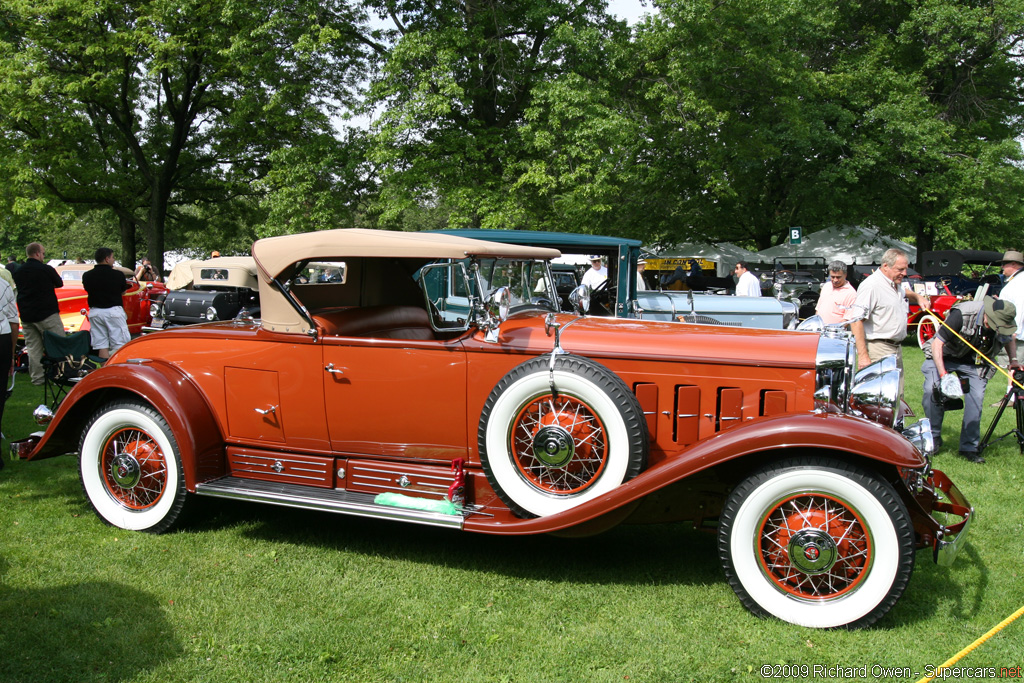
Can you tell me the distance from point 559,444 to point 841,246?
21.1m

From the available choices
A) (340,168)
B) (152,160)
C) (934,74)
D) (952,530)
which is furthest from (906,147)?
(152,160)

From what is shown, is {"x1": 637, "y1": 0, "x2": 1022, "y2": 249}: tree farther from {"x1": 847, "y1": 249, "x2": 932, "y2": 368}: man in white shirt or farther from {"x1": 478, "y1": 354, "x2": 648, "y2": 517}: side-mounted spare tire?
{"x1": 478, "y1": 354, "x2": 648, "y2": 517}: side-mounted spare tire

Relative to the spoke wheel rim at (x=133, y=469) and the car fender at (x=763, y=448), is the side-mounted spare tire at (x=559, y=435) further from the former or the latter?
the spoke wheel rim at (x=133, y=469)

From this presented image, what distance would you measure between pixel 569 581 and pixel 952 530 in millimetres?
1903

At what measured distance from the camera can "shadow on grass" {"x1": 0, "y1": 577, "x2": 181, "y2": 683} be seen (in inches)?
123

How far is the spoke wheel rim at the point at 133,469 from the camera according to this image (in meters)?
4.61

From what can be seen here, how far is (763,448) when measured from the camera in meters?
3.39

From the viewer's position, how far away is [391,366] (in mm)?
4188

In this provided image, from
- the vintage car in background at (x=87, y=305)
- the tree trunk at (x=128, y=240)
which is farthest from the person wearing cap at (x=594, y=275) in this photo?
the tree trunk at (x=128, y=240)

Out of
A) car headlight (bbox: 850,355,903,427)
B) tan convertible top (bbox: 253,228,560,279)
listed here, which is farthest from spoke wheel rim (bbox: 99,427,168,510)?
car headlight (bbox: 850,355,903,427)

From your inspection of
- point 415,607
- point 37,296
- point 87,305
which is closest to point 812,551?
point 415,607

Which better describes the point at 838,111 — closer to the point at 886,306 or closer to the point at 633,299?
the point at 633,299

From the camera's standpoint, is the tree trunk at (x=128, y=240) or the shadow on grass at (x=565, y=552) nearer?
the shadow on grass at (x=565, y=552)

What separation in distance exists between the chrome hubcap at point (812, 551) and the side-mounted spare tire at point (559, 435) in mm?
779
